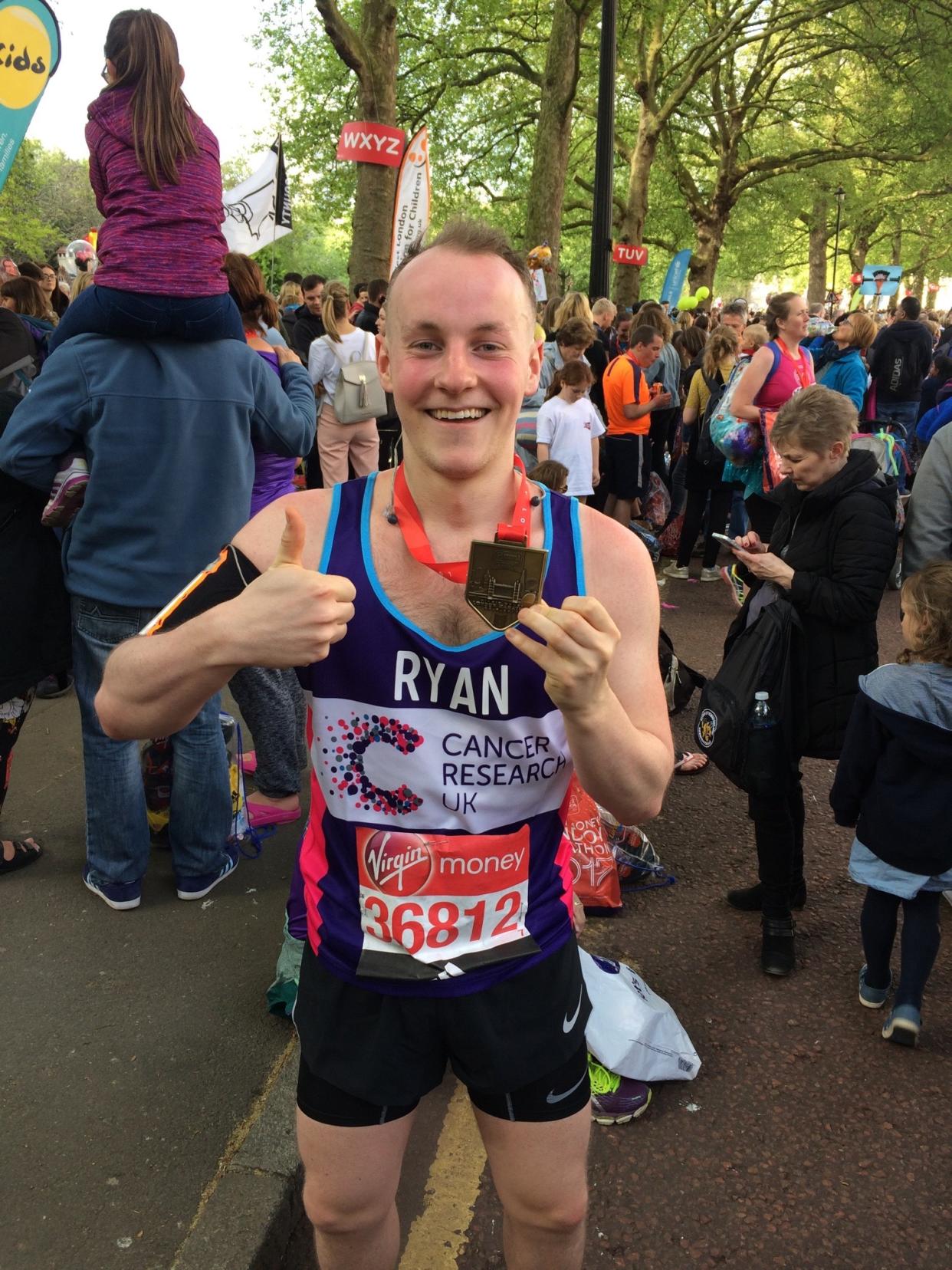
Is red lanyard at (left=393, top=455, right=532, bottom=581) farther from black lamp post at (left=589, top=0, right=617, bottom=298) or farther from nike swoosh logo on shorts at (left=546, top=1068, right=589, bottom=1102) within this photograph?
black lamp post at (left=589, top=0, right=617, bottom=298)

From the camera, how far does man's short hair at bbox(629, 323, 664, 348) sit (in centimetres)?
795

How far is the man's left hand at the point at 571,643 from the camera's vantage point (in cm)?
128

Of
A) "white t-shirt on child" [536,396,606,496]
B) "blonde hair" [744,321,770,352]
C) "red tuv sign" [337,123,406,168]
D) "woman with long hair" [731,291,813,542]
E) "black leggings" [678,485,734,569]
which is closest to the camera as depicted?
"woman with long hair" [731,291,813,542]

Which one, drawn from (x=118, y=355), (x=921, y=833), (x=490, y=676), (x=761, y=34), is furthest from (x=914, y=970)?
(x=761, y=34)

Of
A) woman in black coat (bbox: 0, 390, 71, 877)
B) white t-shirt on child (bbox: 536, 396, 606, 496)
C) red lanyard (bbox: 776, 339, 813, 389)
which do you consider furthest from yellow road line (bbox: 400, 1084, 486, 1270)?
white t-shirt on child (bbox: 536, 396, 606, 496)

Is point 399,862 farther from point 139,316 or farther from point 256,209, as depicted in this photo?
point 256,209

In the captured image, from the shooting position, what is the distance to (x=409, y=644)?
1.52m

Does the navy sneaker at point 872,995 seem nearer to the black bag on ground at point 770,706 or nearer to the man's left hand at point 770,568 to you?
the black bag on ground at point 770,706

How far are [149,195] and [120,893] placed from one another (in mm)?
2324

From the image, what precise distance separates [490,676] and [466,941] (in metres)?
0.47

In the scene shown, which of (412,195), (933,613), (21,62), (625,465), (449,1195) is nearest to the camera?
(449,1195)

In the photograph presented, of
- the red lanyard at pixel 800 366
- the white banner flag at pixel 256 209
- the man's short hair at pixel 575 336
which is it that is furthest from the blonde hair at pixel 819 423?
the white banner flag at pixel 256 209

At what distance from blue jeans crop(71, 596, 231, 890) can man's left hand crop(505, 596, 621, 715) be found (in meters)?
2.17

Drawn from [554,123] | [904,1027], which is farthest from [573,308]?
[554,123]
